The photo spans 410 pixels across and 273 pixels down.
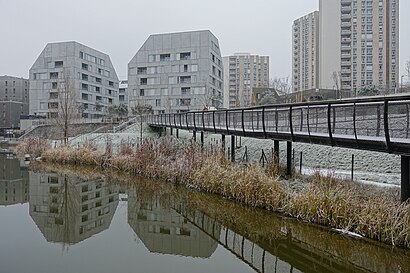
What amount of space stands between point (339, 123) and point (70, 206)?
10.1 meters

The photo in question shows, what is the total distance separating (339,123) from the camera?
10.3 metres

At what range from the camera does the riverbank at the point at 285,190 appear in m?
8.62

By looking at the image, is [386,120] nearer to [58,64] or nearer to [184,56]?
[184,56]

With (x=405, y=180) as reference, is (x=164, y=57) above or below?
above

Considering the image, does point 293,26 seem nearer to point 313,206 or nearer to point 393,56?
point 393,56

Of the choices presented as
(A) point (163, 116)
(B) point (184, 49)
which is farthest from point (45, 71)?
(A) point (163, 116)

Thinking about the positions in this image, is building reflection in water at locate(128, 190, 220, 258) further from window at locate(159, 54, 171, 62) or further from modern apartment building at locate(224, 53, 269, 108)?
modern apartment building at locate(224, 53, 269, 108)

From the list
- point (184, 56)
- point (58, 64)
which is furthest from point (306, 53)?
point (58, 64)

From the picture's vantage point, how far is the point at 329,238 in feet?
29.9

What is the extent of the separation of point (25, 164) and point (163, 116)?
456 inches

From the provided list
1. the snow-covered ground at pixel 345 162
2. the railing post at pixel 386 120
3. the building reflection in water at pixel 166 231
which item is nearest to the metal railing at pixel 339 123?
the railing post at pixel 386 120

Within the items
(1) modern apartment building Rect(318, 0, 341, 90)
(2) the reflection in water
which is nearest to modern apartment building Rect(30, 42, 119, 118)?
(1) modern apartment building Rect(318, 0, 341, 90)

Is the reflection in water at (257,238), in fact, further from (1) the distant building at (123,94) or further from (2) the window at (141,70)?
(1) the distant building at (123,94)

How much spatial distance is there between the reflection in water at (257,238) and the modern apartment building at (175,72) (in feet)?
144
